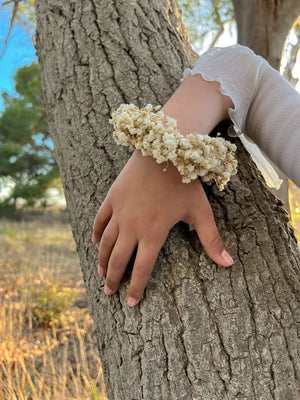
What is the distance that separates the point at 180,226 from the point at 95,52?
0.70 m

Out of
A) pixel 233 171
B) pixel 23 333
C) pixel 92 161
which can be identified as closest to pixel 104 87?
pixel 92 161

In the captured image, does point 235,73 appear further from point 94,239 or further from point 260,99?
point 94,239

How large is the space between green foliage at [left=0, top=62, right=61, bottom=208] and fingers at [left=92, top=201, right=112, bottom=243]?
10655 mm

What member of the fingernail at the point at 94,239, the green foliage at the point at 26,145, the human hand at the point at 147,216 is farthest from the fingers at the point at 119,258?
the green foliage at the point at 26,145

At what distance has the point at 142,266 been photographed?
2.53 feet

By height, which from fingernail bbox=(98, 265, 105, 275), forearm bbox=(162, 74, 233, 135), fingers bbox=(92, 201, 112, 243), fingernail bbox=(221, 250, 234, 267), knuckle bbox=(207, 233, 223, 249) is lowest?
fingernail bbox=(98, 265, 105, 275)

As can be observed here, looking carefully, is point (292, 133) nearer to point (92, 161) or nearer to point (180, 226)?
point (180, 226)

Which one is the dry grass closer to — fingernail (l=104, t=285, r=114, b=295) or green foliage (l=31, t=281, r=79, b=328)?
green foliage (l=31, t=281, r=79, b=328)

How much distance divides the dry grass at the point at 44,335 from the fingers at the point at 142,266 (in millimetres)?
1089

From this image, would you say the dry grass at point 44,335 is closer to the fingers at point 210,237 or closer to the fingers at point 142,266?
the fingers at point 142,266

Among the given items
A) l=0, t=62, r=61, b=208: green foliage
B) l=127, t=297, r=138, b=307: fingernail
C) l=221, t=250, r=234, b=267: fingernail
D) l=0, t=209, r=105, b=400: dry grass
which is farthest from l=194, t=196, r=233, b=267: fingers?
l=0, t=62, r=61, b=208: green foliage

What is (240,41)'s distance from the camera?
2.56 metres

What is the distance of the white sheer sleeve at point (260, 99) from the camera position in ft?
2.89

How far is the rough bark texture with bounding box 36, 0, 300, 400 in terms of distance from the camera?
0.73 metres
